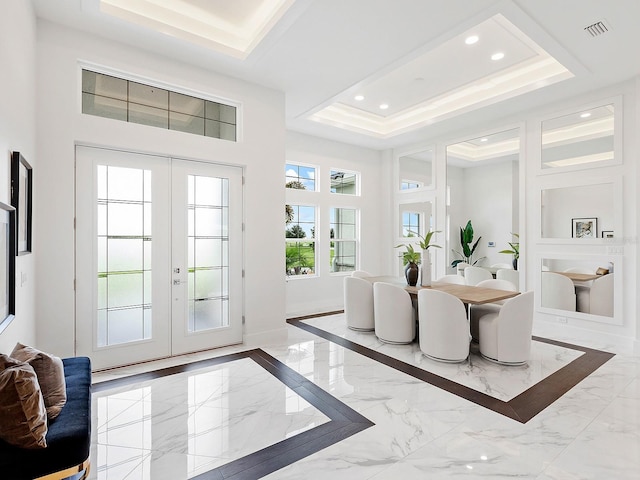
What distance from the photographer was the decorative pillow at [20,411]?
1.38 metres

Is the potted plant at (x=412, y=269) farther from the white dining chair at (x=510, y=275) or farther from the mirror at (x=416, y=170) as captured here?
the mirror at (x=416, y=170)

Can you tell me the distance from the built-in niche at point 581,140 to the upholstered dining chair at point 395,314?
289 centimetres

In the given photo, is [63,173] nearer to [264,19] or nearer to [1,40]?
[1,40]

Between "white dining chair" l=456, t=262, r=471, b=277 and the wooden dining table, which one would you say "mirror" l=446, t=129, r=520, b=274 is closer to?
"white dining chair" l=456, t=262, r=471, b=277

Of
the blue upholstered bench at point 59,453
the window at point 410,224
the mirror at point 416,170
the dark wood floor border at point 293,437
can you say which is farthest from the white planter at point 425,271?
the blue upholstered bench at point 59,453

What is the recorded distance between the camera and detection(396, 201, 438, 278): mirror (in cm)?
646

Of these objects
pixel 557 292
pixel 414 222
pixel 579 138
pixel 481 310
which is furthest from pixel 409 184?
pixel 481 310

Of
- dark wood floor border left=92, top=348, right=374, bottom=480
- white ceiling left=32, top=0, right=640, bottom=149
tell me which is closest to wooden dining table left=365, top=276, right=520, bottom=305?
dark wood floor border left=92, top=348, right=374, bottom=480

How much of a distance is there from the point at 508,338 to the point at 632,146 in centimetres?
294

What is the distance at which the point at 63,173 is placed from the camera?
3.14 metres

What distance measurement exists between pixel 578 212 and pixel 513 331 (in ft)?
7.69

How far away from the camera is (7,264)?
196 centimetres

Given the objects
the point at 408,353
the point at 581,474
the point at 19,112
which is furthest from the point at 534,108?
the point at 19,112

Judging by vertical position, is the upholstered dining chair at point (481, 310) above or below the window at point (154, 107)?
below
